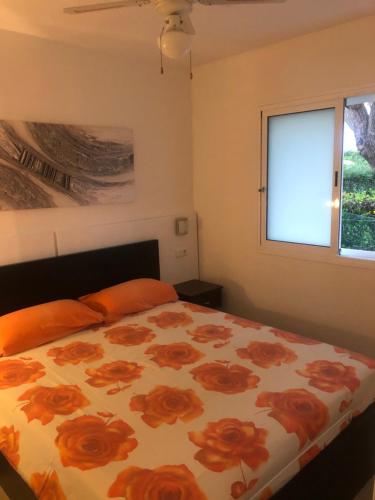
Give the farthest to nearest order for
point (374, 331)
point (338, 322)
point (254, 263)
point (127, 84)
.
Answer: point (254, 263)
point (127, 84)
point (338, 322)
point (374, 331)

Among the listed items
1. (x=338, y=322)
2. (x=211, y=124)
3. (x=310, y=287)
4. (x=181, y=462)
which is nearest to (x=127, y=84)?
(x=211, y=124)

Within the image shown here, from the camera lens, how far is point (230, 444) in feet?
4.99

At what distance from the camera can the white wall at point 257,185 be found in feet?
9.21

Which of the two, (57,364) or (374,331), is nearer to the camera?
(57,364)

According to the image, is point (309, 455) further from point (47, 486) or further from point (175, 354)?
point (47, 486)

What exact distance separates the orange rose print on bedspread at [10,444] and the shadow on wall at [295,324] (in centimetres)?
228

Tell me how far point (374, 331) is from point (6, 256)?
2595mm

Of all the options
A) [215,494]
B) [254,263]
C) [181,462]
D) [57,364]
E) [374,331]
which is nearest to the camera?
[215,494]

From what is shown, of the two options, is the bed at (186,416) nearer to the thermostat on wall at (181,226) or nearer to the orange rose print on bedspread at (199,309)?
the orange rose print on bedspread at (199,309)

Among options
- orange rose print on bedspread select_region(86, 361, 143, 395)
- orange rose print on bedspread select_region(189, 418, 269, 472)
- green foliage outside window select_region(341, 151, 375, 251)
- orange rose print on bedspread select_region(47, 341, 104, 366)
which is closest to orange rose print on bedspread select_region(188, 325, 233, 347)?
orange rose print on bedspread select_region(86, 361, 143, 395)

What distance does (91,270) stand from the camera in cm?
308

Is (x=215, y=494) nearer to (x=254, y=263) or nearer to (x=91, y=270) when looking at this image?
(x=91, y=270)

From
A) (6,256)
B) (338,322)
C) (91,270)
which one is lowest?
(338,322)

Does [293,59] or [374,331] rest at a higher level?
[293,59]
